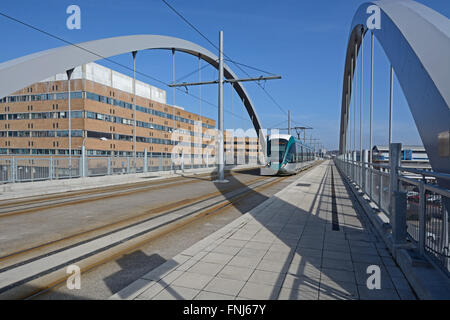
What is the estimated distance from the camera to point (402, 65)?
236 inches

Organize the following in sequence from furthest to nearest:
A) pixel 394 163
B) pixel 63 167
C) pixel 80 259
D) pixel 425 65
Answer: pixel 63 167 → pixel 394 163 → pixel 425 65 → pixel 80 259

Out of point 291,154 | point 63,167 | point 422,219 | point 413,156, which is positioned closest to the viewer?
point 422,219

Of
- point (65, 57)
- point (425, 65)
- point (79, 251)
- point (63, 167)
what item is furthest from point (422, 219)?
point (65, 57)

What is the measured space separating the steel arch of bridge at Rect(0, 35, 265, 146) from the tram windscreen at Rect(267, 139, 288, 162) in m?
11.5

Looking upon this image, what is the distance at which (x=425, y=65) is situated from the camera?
15.5 ft

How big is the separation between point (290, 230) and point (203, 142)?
7497 centimetres

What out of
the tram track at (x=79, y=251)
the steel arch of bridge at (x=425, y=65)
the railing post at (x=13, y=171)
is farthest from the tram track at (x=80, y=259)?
the railing post at (x=13, y=171)

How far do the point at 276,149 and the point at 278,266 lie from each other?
17070mm

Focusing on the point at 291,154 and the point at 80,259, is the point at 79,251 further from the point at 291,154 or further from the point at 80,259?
the point at 291,154

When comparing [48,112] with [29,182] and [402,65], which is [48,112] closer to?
[29,182]

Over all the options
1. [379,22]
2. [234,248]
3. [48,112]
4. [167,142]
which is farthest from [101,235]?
[167,142]

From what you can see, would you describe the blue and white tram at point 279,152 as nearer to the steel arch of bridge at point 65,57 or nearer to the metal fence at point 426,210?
the steel arch of bridge at point 65,57

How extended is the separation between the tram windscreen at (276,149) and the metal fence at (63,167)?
8.88 metres

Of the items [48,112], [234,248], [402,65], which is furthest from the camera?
[48,112]
